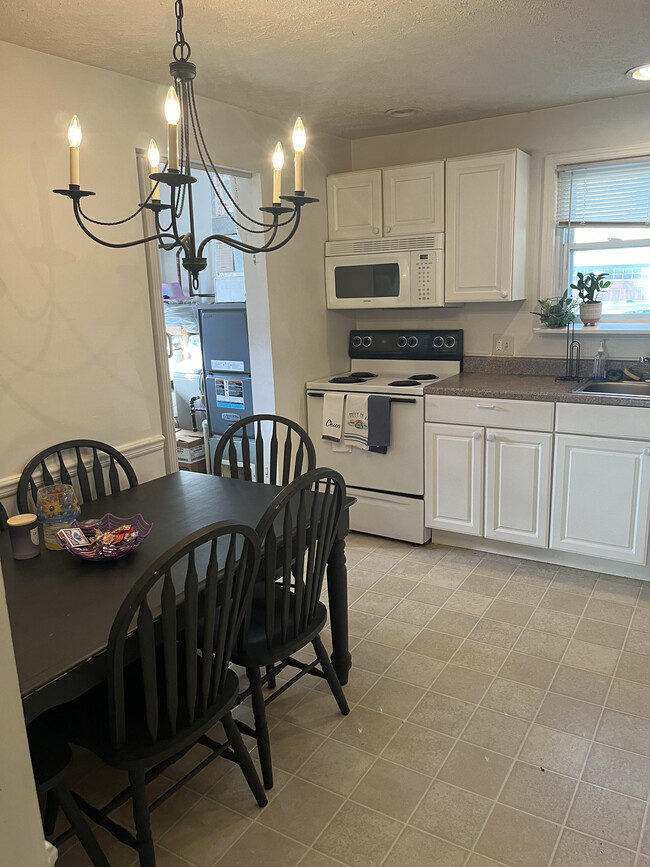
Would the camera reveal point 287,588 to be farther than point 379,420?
No

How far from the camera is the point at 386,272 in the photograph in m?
3.79

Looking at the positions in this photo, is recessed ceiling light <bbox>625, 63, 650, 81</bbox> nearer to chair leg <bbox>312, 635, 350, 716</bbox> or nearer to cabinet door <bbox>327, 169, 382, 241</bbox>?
cabinet door <bbox>327, 169, 382, 241</bbox>

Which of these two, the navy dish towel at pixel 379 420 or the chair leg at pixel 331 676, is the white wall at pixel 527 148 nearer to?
the navy dish towel at pixel 379 420

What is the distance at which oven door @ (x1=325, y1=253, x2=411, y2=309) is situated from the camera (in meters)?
3.77

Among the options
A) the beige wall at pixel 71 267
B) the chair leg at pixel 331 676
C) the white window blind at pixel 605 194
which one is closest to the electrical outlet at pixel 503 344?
the white window blind at pixel 605 194

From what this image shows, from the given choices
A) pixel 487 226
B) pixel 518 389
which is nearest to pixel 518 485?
pixel 518 389

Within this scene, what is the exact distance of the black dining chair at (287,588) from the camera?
1863mm

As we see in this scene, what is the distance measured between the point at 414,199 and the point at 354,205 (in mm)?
381

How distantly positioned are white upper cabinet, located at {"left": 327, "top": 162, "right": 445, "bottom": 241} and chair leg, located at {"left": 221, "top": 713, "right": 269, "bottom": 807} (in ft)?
9.08

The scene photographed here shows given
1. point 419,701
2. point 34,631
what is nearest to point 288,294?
point 419,701

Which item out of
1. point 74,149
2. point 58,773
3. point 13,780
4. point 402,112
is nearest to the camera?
point 13,780

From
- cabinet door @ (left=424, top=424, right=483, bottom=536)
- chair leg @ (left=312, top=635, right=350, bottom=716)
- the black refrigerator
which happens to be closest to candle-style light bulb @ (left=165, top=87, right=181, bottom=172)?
chair leg @ (left=312, top=635, right=350, bottom=716)

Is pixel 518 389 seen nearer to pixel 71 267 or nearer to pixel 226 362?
pixel 226 362

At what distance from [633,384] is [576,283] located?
65cm
